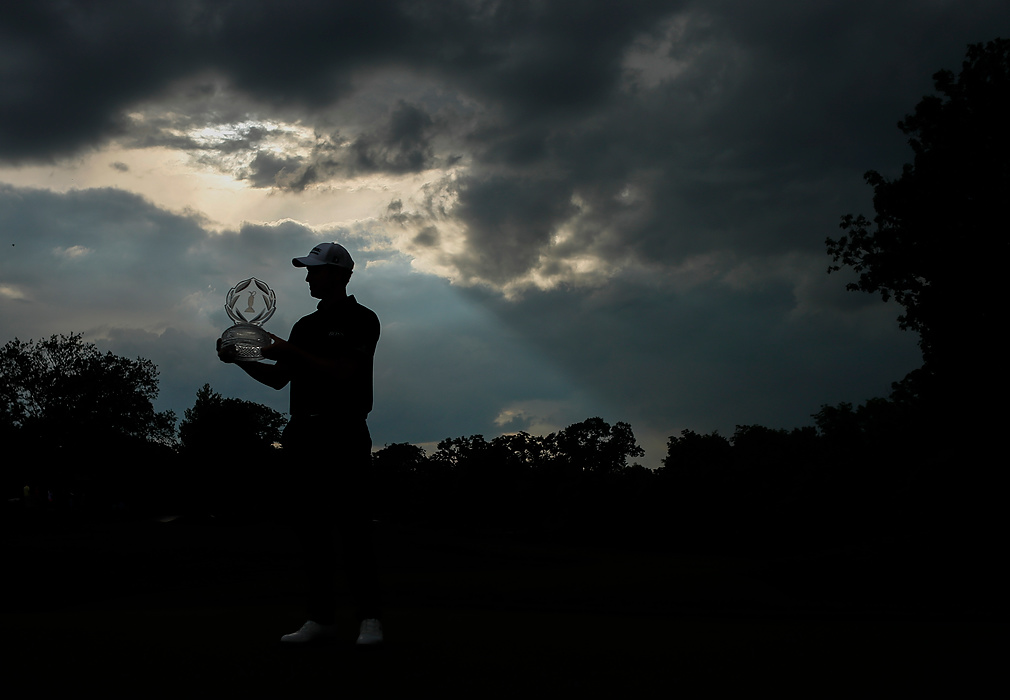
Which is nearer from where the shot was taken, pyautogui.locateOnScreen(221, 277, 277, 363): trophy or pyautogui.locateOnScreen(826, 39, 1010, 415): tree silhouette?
pyautogui.locateOnScreen(221, 277, 277, 363): trophy

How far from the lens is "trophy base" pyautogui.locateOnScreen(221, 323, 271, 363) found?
434 cm

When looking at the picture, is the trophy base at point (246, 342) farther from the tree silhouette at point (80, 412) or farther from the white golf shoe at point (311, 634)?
the tree silhouette at point (80, 412)

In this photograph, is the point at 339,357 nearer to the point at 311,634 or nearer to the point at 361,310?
the point at 361,310

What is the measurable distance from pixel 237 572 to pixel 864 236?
92.2ft

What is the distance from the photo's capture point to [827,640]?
505 centimetres

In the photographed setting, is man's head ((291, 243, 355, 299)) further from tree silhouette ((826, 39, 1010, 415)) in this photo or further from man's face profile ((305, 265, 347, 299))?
tree silhouette ((826, 39, 1010, 415))

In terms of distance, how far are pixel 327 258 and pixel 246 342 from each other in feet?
2.71

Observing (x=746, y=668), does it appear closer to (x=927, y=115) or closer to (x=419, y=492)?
(x=927, y=115)

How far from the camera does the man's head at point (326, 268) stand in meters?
4.84

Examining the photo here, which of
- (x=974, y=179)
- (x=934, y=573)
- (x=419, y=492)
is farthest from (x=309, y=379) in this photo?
(x=419, y=492)

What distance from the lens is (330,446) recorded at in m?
4.70

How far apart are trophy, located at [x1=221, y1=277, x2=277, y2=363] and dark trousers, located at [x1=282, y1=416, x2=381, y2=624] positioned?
609mm

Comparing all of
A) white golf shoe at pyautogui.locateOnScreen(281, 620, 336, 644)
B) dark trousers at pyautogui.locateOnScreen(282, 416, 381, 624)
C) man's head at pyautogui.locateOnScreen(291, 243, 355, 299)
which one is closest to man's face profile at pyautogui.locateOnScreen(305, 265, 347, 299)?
man's head at pyautogui.locateOnScreen(291, 243, 355, 299)

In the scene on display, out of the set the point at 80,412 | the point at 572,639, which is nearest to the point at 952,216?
the point at 572,639
